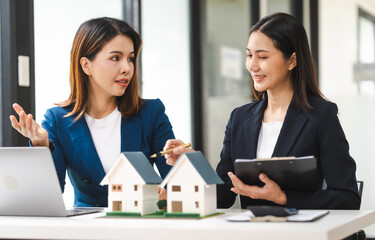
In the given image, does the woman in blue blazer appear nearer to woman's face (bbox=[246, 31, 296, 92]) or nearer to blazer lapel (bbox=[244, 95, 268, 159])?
blazer lapel (bbox=[244, 95, 268, 159])

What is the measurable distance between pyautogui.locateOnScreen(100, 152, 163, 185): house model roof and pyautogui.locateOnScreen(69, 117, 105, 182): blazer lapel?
55cm

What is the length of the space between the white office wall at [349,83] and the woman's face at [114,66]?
3031mm

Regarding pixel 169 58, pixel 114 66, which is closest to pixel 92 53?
pixel 114 66

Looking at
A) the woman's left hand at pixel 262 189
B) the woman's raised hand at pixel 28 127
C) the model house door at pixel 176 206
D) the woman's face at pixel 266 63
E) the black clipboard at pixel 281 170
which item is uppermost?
the woman's face at pixel 266 63

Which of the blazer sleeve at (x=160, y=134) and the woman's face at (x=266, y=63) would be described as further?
the blazer sleeve at (x=160, y=134)

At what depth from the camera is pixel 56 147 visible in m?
2.46

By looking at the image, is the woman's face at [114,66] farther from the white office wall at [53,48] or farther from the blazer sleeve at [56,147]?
the white office wall at [53,48]

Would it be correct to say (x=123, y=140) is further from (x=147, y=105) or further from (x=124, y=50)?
(x=124, y=50)

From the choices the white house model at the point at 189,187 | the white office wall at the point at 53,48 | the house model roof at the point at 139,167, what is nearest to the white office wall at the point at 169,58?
the white office wall at the point at 53,48

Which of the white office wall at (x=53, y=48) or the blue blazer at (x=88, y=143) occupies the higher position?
the white office wall at (x=53, y=48)

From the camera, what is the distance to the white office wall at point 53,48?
3055mm

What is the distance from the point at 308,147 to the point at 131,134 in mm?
727

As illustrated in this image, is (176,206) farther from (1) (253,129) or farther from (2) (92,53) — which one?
(2) (92,53)

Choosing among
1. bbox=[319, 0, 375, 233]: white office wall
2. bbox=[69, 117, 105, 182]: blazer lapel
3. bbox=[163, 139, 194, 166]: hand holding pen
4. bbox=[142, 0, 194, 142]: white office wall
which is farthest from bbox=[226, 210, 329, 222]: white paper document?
bbox=[319, 0, 375, 233]: white office wall
